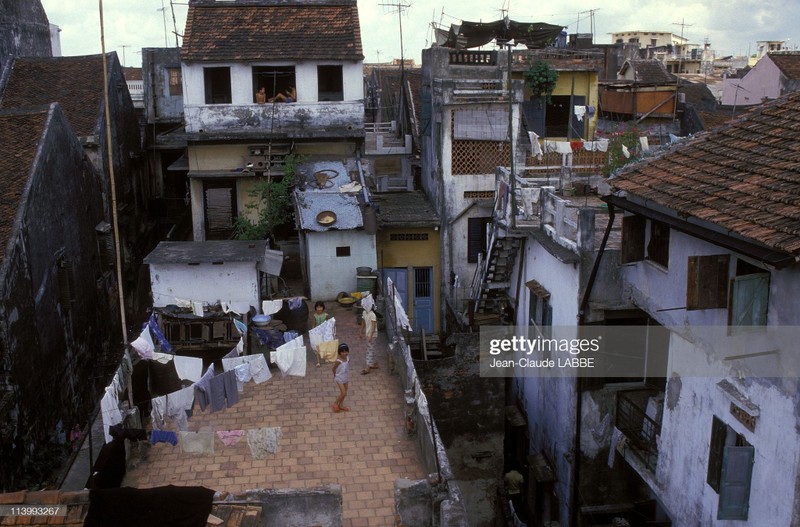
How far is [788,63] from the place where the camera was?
3294 centimetres

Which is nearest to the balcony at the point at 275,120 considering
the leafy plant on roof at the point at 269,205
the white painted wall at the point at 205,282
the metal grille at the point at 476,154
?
the leafy plant on roof at the point at 269,205

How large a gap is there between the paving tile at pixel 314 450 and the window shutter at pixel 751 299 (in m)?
5.64

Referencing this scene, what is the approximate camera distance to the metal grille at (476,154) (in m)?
25.0

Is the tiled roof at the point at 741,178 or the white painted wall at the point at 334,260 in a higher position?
the tiled roof at the point at 741,178

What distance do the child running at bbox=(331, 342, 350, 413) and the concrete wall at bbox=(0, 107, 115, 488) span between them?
21.8 ft

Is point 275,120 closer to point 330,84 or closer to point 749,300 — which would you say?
point 330,84

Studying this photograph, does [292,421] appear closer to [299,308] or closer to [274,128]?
[299,308]

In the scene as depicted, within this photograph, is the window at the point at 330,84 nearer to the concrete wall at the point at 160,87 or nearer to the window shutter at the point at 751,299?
the concrete wall at the point at 160,87

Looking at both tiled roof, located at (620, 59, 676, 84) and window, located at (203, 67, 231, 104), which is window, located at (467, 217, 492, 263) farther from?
tiled roof, located at (620, 59, 676, 84)

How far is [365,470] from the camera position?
13.0m

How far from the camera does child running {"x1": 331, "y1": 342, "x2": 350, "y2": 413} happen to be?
14734 millimetres

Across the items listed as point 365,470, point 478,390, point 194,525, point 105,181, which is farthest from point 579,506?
point 105,181

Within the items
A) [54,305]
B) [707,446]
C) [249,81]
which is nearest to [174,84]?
[249,81]

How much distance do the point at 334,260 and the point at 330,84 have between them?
24.2 feet
